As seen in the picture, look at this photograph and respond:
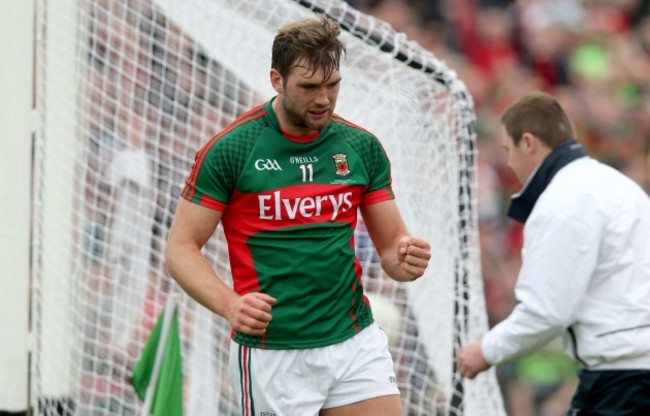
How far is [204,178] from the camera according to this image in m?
4.18

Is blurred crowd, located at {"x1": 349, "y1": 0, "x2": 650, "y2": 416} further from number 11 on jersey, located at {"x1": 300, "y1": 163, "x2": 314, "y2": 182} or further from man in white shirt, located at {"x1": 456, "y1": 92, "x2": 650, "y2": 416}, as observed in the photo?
number 11 on jersey, located at {"x1": 300, "y1": 163, "x2": 314, "y2": 182}

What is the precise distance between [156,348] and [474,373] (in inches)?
55.0

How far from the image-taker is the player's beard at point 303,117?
418 centimetres

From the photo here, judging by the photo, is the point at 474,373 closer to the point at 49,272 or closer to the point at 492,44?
the point at 49,272

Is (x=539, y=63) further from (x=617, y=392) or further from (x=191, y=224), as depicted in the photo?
(x=191, y=224)

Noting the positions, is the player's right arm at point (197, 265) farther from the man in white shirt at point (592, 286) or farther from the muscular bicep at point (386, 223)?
the man in white shirt at point (592, 286)

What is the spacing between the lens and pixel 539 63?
10.9m

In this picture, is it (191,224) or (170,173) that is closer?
(191,224)

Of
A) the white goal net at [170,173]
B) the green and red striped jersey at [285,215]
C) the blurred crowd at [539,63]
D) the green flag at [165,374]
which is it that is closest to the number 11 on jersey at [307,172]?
the green and red striped jersey at [285,215]

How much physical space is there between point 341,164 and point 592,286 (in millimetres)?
1333

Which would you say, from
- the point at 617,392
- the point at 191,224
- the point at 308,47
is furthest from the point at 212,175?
the point at 617,392

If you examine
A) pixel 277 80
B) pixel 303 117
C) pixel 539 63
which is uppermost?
pixel 539 63

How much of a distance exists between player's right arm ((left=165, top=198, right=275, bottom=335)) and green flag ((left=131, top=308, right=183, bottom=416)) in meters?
1.39

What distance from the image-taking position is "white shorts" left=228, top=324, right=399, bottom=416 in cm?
428
